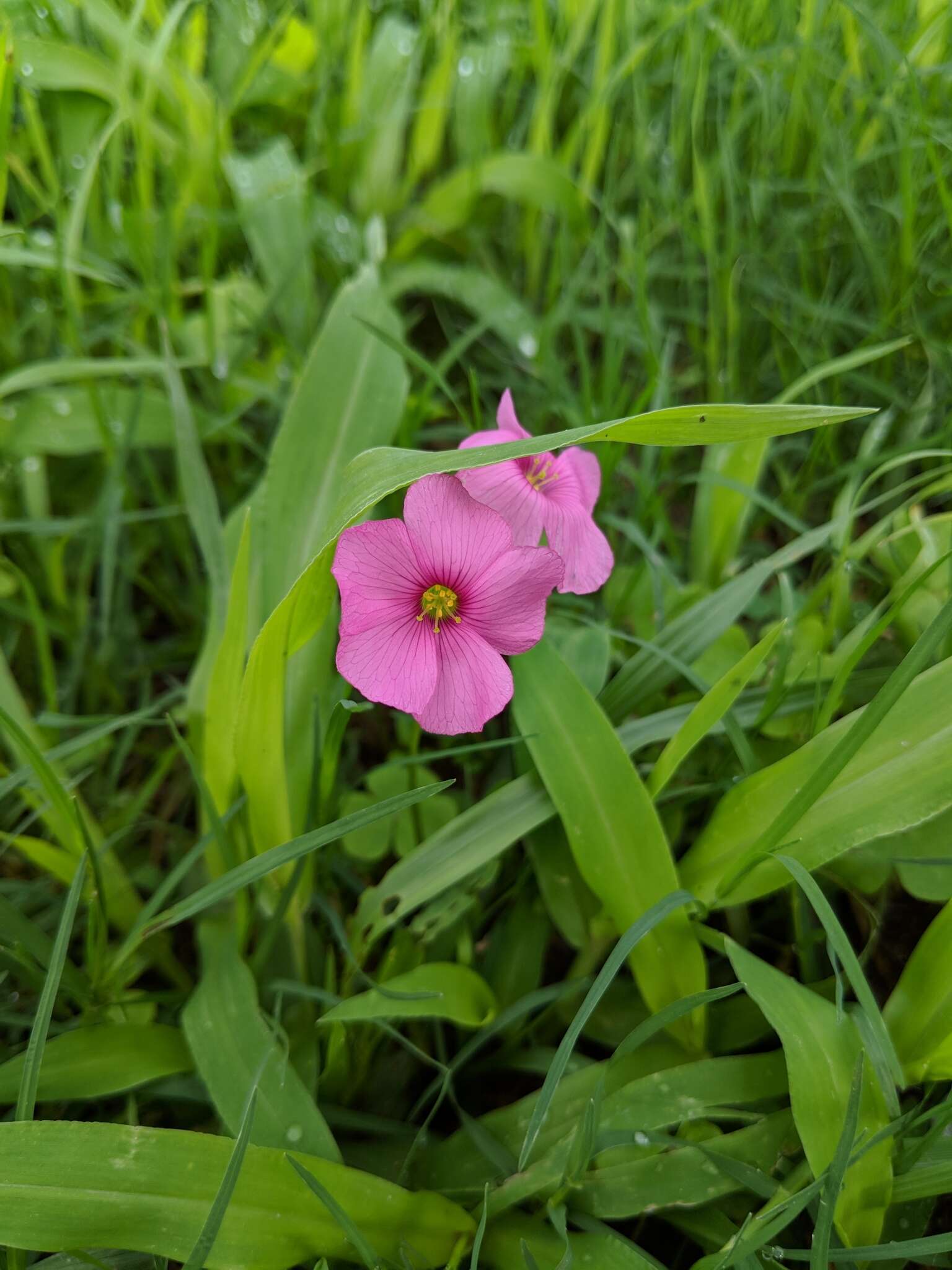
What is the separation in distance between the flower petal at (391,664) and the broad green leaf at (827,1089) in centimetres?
35

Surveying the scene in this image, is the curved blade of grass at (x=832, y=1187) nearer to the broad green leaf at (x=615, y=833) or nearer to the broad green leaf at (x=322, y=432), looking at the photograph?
the broad green leaf at (x=615, y=833)

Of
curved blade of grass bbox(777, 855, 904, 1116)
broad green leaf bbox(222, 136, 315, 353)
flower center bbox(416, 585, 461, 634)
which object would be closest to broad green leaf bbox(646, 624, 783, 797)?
curved blade of grass bbox(777, 855, 904, 1116)

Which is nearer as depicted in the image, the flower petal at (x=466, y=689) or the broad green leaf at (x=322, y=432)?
the flower petal at (x=466, y=689)

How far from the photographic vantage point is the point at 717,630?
2.98 feet

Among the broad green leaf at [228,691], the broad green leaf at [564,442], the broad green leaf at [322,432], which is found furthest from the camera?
the broad green leaf at [322,432]

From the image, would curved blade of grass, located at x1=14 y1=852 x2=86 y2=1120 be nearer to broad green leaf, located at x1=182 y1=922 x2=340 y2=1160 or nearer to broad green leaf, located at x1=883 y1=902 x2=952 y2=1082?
broad green leaf, located at x1=182 y1=922 x2=340 y2=1160

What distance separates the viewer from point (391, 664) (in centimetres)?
64

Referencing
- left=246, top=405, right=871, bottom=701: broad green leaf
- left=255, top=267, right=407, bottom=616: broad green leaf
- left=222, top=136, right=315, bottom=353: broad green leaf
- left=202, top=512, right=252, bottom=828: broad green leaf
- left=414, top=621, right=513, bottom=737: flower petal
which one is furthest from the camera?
left=222, top=136, right=315, bottom=353: broad green leaf

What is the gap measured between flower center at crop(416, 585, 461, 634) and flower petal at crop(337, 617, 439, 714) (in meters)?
0.03

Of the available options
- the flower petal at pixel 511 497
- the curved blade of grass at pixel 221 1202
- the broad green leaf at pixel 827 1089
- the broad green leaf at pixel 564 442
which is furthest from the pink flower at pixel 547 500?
the curved blade of grass at pixel 221 1202

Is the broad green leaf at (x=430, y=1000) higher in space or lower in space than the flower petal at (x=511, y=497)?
lower

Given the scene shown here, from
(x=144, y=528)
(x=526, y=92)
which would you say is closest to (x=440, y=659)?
(x=144, y=528)

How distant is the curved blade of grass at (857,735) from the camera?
0.64 meters

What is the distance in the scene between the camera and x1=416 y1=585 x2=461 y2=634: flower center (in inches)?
27.7
